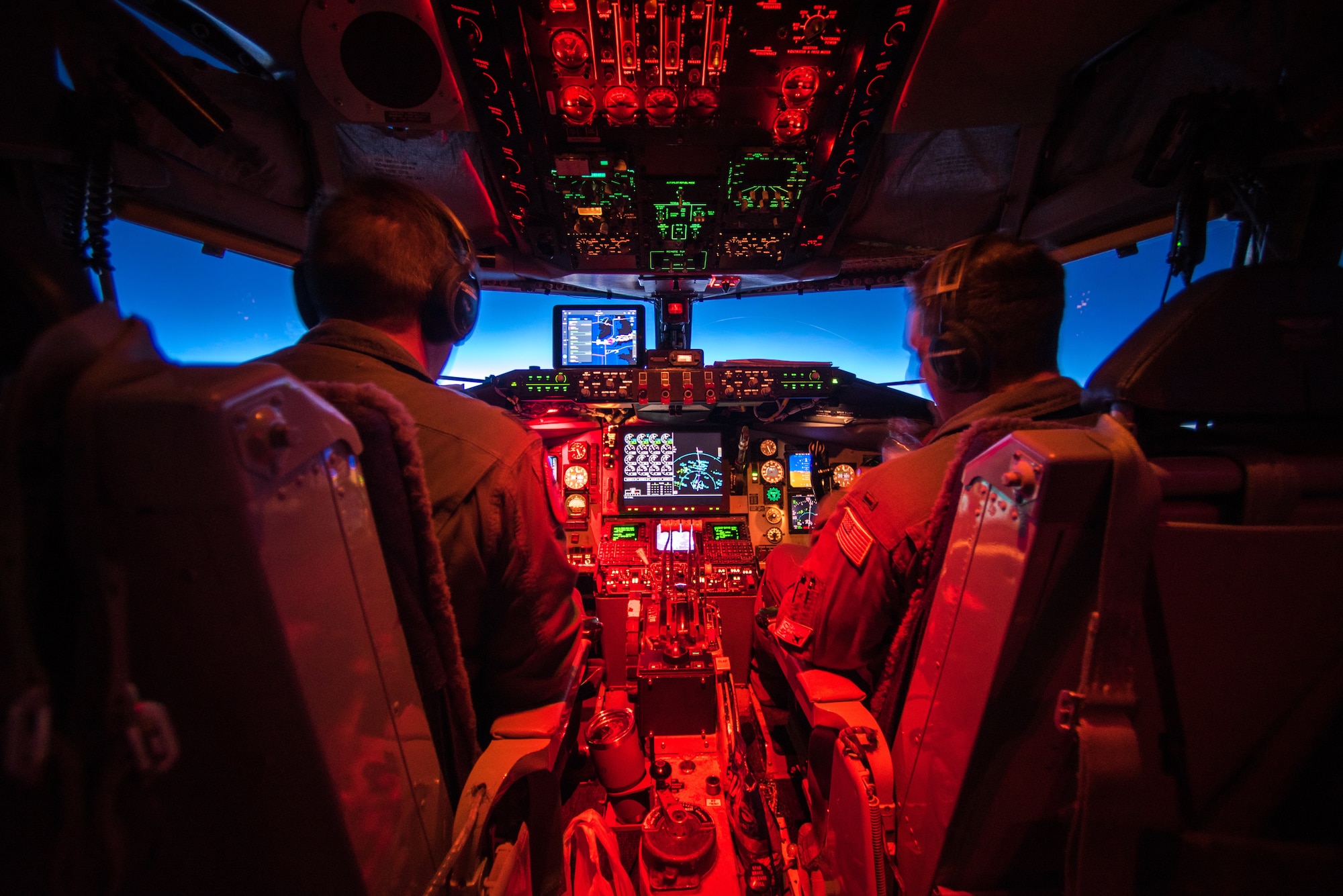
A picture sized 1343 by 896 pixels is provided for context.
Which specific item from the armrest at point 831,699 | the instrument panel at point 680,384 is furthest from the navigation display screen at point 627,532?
the armrest at point 831,699

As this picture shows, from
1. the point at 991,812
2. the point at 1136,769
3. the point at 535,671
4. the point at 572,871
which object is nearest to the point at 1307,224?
the point at 1136,769

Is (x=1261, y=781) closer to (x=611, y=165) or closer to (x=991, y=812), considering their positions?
(x=991, y=812)

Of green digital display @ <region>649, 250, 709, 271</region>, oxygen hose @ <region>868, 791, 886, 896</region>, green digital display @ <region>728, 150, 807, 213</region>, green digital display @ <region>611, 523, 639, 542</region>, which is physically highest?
green digital display @ <region>728, 150, 807, 213</region>

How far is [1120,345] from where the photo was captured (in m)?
0.84

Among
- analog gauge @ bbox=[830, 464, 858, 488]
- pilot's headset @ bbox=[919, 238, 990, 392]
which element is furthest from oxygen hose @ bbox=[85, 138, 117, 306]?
analog gauge @ bbox=[830, 464, 858, 488]

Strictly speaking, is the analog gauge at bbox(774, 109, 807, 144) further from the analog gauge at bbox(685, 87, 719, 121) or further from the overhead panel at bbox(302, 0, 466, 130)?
the overhead panel at bbox(302, 0, 466, 130)

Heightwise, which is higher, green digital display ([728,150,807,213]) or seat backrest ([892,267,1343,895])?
green digital display ([728,150,807,213])

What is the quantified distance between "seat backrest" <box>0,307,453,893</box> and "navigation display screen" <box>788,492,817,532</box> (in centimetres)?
285

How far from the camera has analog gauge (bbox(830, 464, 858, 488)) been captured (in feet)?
10.4

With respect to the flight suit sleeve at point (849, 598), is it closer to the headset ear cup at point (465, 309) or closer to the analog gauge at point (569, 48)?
the headset ear cup at point (465, 309)

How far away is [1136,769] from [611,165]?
2.51m

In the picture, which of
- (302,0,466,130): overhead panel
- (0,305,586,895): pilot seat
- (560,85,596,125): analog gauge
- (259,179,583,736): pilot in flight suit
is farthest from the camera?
(560,85,596,125): analog gauge

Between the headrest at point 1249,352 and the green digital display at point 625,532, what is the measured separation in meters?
2.67

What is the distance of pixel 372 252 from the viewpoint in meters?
1.02
